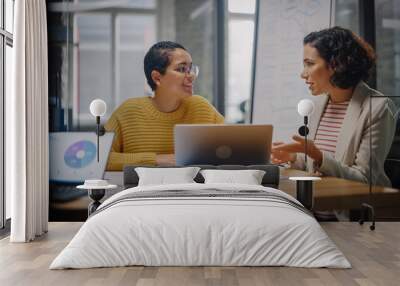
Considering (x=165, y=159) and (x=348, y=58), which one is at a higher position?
(x=348, y=58)

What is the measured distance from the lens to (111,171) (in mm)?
6883

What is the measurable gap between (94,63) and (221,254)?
362 cm

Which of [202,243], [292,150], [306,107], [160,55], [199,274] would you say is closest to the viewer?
[199,274]

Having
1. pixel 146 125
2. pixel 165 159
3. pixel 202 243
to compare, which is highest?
pixel 146 125

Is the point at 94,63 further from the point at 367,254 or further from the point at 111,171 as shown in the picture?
the point at 367,254

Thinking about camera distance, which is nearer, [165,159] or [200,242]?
[200,242]

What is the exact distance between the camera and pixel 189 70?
Result: 6953mm

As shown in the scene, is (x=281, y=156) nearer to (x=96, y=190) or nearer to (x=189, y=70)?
(x=189, y=70)

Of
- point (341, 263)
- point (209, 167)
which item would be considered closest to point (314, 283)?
point (341, 263)

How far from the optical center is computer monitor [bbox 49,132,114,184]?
22.7 ft

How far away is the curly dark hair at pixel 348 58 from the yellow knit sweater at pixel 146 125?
1.47 metres

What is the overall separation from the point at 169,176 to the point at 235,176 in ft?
2.30

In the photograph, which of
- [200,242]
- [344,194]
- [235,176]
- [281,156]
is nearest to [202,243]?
[200,242]

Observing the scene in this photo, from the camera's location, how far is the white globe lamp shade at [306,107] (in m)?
6.63
